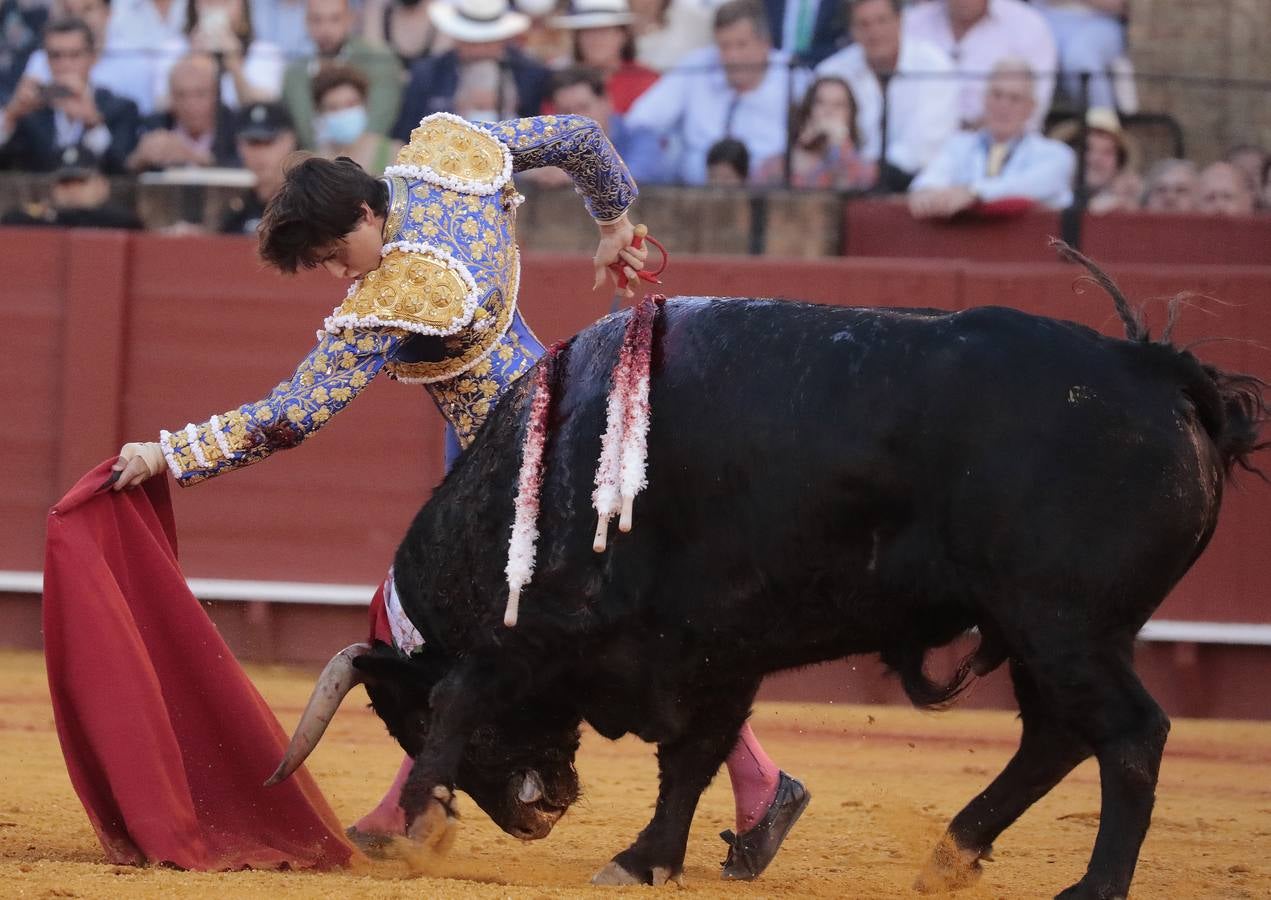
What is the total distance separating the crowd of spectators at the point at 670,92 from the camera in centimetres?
683

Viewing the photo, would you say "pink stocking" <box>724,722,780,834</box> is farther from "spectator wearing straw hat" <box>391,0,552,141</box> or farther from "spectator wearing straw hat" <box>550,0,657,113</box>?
"spectator wearing straw hat" <box>550,0,657,113</box>

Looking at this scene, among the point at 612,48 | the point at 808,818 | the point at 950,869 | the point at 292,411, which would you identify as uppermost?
the point at 612,48

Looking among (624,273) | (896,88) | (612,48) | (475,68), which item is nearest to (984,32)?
(896,88)

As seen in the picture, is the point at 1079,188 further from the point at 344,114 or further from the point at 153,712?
the point at 153,712

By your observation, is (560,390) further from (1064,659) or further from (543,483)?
(1064,659)

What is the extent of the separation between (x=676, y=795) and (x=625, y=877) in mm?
173

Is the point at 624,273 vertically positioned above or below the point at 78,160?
above

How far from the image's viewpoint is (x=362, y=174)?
3105 mm

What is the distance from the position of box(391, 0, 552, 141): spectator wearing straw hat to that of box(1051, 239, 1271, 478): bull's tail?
449 cm

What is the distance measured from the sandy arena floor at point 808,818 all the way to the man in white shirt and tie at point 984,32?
263cm

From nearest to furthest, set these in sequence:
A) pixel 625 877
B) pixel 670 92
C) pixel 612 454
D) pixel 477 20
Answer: pixel 612 454 < pixel 625 877 < pixel 670 92 < pixel 477 20

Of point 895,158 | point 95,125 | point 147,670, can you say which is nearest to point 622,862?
point 147,670

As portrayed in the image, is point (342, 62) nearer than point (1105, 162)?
No

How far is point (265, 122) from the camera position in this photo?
7.26 m
